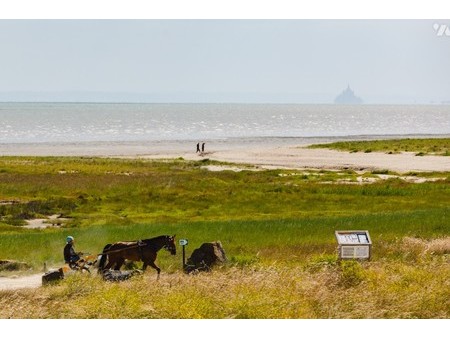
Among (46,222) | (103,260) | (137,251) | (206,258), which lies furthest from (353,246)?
(46,222)

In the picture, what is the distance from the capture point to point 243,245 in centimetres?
2617

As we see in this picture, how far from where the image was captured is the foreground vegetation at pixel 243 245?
61.0ft

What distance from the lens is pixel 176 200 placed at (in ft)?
141

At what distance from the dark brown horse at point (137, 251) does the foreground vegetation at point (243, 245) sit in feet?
1.66

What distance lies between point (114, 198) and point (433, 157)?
45.5 metres

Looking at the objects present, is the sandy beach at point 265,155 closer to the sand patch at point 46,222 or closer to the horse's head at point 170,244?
the sand patch at point 46,222

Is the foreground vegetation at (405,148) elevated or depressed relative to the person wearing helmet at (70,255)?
depressed

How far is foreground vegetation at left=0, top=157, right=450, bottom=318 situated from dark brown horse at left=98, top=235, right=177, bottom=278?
19.9 inches

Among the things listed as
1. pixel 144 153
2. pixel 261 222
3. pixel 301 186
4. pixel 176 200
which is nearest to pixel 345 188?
pixel 301 186

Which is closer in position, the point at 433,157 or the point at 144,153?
the point at 433,157

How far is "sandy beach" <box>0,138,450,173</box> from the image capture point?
73.4m

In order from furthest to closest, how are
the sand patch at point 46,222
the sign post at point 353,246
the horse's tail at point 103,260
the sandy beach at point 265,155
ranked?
the sandy beach at point 265,155
the sand patch at point 46,222
the horse's tail at point 103,260
the sign post at point 353,246

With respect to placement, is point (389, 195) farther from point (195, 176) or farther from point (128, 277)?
point (128, 277)

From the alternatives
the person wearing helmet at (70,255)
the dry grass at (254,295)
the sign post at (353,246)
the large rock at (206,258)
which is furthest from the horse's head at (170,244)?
the sign post at (353,246)
